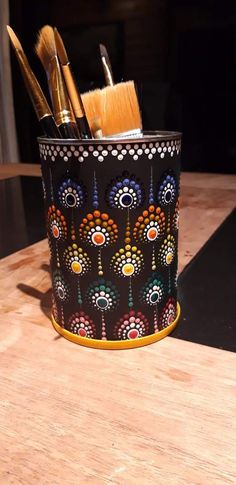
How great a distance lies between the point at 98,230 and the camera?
0.37 metres

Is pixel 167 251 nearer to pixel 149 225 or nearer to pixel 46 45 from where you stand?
pixel 149 225

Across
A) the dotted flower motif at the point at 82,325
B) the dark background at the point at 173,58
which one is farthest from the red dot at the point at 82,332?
the dark background at the point at 173,58

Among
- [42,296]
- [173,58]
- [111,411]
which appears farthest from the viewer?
[173,58]

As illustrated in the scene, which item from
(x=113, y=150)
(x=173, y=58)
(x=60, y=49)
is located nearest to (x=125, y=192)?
(x=113, y=150)

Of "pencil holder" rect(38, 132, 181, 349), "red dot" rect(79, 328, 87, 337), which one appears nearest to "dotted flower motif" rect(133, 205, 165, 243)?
"pencil holder" rect(38, 132, 181, 349)

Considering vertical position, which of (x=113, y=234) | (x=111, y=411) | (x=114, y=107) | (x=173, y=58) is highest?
(x=173, y=58)

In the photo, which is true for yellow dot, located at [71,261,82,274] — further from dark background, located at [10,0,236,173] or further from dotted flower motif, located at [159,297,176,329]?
dark background, located at [10,0,236,173]

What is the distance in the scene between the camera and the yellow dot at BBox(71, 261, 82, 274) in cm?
38

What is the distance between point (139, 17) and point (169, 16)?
0.12 meters

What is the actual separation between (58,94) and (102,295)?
178 millimetres

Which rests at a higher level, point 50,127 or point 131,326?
point 50,127

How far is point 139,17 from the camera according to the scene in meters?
1.46

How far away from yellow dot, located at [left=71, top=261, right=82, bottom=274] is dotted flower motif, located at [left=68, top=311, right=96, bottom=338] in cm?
4

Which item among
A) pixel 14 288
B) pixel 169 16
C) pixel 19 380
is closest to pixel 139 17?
pixel 169 16
